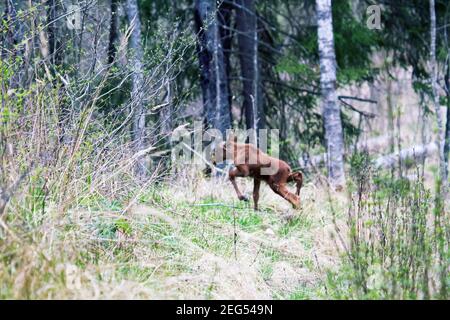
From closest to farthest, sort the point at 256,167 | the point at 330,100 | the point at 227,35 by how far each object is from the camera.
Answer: the point at 256,167, the point at 330,100, the point at 227,35

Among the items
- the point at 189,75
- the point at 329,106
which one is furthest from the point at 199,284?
the point at 189,75

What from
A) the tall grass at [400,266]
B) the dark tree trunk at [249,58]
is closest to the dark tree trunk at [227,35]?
the dark tree trunk at [249,58]

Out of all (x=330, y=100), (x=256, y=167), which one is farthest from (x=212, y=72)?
(x=256, y=167)

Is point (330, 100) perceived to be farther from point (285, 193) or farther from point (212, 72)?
point (285, 193)

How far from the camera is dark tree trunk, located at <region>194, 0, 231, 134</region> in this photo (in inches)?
428

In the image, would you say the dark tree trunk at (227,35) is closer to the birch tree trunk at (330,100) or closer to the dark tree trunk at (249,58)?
the dark tree trunk at (249,58)

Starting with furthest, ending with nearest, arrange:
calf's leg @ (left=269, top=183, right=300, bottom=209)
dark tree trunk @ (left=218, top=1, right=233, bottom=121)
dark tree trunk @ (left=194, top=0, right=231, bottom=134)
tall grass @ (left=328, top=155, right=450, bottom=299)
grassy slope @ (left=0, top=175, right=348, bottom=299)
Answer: dark tree trunk @ (left=218, top=1, right=233, bottom=121)
dark tree trunk @ (left=194, top=0, right=231, bottom=134)
calf's leg @ (left=269, top=183, right=300, bottom=209)
tall grass @ (left=328, top=155, right=450, bottom=299)
grassy slope @ (left=0, top=175, right=348, bottom=299)

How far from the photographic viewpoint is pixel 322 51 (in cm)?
1012

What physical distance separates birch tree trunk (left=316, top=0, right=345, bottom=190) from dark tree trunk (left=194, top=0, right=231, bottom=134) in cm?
158

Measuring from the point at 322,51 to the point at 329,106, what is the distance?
32.1 inches

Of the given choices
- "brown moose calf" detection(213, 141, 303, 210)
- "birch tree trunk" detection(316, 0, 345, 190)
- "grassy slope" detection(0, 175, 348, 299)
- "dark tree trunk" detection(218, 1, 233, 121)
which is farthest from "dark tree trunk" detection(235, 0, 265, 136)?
"grassy slope" detection(0, 175, 348, 299)

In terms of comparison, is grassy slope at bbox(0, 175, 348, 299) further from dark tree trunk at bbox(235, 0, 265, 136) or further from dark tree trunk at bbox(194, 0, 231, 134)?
dark tree trunk at bbox(235, 0, 265, 136)

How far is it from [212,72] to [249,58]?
147 cm

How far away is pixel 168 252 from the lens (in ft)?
17.2
